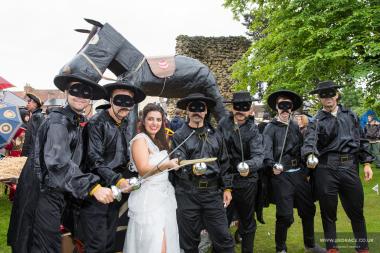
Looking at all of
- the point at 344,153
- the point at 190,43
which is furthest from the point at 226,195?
the point at 190,43

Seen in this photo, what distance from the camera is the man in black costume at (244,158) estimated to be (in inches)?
186

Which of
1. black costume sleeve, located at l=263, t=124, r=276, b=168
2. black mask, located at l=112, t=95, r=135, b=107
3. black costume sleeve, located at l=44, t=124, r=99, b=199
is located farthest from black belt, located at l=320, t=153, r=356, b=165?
black costume sleeve, located at l=44, t=124, r=99, b=199

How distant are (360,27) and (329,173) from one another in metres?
6.11

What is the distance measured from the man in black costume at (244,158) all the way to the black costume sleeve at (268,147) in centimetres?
22

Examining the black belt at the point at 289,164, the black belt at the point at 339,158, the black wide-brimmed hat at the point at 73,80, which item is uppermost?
the black wide-brimmed hat at the point at 73,80

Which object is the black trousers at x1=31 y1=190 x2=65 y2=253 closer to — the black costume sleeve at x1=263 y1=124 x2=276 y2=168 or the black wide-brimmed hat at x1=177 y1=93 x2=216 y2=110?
the black wide-brimmed hat at x1=177 y1=93 x2=216 y2=110

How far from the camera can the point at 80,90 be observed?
11.1ft

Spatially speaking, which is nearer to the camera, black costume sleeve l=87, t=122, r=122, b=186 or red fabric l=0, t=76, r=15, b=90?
black costume sleeve l=87, t=122, r=122, b=186

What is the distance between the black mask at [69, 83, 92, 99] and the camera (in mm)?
3365

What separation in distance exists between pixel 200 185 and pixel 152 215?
2.06 ft


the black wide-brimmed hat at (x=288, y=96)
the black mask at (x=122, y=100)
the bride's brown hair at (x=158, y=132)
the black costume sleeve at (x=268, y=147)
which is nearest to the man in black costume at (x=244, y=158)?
the black costume sleeve at (x=268, y=147)

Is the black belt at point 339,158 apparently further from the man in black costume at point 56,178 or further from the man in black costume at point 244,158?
the man in black costume at point 56,178

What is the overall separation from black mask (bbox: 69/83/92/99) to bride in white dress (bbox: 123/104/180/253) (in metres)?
0.68

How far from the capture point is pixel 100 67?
4988mm
